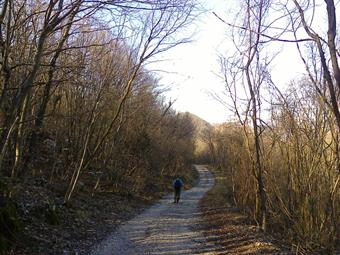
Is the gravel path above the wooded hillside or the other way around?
the other way around

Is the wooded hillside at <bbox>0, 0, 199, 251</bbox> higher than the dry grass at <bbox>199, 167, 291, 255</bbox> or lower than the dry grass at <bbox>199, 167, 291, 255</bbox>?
higher

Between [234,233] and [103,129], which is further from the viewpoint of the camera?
[103,129]

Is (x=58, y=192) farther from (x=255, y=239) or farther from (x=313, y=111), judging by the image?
(x=313, y=111)

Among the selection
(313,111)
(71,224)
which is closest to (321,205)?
(313,111)

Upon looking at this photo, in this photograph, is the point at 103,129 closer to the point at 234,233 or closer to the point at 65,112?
the point at 65,112

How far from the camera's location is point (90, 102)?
55.0 feet

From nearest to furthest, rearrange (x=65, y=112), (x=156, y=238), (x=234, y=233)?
1. (x=156, y=238)
2. (x=234, y=233)
3. (x=65, y=112)

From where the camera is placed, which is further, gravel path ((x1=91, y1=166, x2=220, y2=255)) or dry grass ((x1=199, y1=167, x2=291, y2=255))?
dry grass ((x1=199, y1=167, x2=291, y2=255))

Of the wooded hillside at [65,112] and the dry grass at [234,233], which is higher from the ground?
the wooded hillside at [65,112]

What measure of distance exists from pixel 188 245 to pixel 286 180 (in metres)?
3.60

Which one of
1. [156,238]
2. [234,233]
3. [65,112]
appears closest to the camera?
[156,238]

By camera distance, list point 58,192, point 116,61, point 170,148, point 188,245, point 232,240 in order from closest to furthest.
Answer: point 188,245
point 232,240
point 58,192
point 116,61
point 170,148

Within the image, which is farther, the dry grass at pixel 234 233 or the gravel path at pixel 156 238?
→ the dry grass at pixel 234 233

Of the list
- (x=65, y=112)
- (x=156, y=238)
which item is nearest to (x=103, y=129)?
(x=65, y=112)
